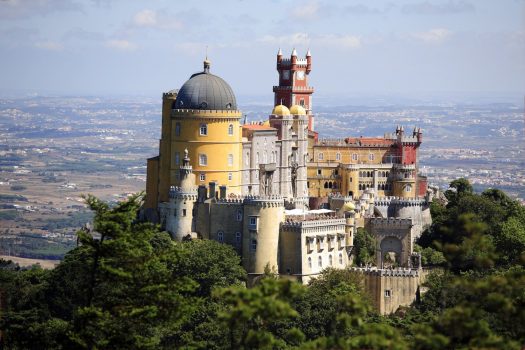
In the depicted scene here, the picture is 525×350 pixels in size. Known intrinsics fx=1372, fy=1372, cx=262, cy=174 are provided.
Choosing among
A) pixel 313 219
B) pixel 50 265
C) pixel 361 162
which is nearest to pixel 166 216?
pixel 313 219

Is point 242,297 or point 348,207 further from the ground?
point 348,207

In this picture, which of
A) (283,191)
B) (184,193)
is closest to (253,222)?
(184,193)

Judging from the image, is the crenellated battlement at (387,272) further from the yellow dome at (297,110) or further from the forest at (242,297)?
the yellow dome at (297,110)

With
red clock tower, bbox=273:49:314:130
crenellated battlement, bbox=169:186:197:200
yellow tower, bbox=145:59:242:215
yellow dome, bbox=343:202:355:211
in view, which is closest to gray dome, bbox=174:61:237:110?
yellow tower, bbox=145:59:242:215

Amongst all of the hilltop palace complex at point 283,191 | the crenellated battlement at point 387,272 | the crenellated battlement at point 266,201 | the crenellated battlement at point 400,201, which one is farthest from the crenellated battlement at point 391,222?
the crenellated battlement at point 266,201

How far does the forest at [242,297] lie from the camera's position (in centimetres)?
5500

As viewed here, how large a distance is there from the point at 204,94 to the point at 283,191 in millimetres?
13379

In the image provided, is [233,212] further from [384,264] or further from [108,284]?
[108,284]

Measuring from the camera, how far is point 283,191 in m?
116

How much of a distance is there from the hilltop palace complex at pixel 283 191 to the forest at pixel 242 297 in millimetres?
1695

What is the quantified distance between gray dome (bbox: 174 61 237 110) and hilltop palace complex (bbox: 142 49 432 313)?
78mm

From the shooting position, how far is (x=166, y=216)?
103 meters

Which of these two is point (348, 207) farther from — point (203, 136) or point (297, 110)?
point (297, 110)

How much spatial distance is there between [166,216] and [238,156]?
8.96m
